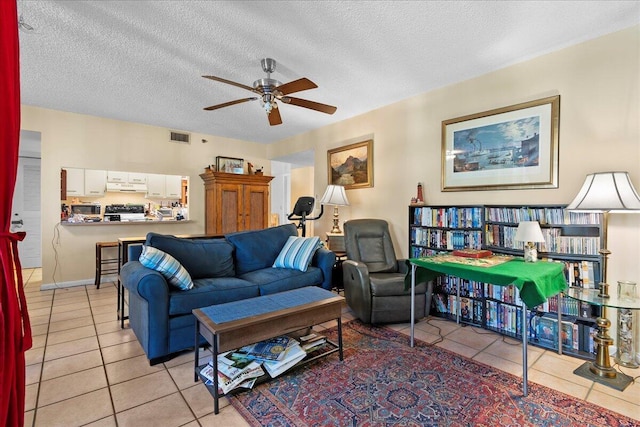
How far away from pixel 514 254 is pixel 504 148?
105 centimetres

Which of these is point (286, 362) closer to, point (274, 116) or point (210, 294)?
point (210, 294)

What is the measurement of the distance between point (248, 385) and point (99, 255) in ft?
12.4

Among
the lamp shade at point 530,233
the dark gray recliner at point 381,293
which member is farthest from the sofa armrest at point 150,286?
the lamp shade at point 530,233

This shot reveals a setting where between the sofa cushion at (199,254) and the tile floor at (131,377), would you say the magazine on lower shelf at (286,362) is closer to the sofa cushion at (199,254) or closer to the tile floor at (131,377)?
the tile floor at (131,377)

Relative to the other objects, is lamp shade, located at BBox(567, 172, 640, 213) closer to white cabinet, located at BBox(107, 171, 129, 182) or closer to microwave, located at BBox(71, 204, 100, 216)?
white cabinet, located at BBox(107, 171, 129, 182)

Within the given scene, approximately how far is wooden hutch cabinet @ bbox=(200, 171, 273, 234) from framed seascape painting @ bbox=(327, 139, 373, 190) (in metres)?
1.69

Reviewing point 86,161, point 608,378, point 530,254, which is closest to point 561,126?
point 530,254

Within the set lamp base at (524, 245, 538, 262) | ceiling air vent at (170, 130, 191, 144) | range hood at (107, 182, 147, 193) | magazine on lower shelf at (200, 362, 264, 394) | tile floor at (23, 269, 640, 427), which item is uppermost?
ceiling air vent at (170, 130, 191, 144)

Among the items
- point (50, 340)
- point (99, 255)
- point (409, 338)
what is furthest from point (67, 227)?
point (409, 338)

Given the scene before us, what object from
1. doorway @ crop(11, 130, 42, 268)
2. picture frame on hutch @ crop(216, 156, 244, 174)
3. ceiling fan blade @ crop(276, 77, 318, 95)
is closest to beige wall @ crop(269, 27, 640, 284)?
ceiling fan blade @ crop(276, 77, 318, 95)

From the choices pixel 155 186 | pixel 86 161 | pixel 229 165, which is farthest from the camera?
pixel 229 165

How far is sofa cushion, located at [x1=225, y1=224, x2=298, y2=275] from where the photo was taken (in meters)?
3.39

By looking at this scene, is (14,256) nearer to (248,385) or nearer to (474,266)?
(248,385)

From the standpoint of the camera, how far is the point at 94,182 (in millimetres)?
4789
